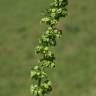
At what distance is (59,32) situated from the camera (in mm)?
5848

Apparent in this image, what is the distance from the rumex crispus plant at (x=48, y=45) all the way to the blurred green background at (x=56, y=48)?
32.8 meters

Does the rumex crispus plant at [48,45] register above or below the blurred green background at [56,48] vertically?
below

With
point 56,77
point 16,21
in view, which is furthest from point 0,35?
point 56,77

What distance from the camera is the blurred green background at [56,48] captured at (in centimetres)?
4112

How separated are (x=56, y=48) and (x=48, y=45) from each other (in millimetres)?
A: 42335

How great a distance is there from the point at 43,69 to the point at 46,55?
0.56 ft

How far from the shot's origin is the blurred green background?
41.1 metres

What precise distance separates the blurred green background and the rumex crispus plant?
32799 millimetres

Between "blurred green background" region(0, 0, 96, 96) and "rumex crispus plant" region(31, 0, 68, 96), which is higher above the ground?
"blurred green background" region(0, 0, 96, 96)

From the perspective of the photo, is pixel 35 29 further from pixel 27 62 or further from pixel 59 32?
pixel 59 32

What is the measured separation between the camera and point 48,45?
18.5ft

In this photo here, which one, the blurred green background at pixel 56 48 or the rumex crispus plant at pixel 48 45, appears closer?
the rumex crispus plant at pixel 48 45

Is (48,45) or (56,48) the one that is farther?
(56,48)

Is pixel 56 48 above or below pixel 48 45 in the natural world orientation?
above
